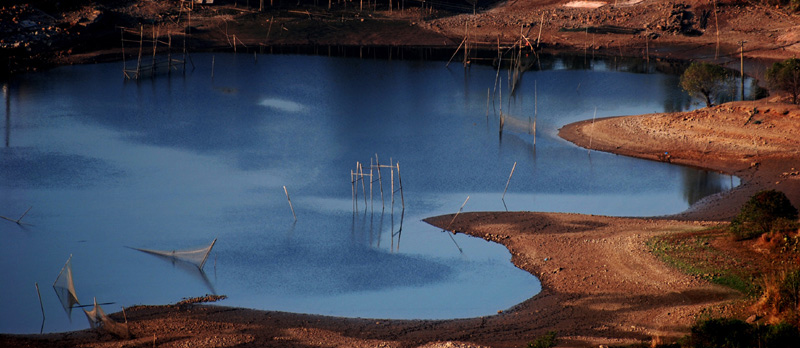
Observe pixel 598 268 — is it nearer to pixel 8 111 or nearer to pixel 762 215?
pixel 762 215

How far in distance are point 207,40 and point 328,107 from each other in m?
19.2

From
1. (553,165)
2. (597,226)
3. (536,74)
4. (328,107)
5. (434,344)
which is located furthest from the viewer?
(536,74)

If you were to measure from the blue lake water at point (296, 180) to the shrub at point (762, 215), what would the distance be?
519 cm

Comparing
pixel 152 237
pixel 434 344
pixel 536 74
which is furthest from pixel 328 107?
pixel 434 344

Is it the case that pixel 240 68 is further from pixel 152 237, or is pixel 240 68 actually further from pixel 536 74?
pixel 152 237

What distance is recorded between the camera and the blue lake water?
22484 mm

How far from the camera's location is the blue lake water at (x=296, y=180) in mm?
22484

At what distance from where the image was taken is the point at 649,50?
57281 millimetres

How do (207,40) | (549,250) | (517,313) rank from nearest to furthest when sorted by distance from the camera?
1. (517,313)
2. (549,250)
3. (207,40)

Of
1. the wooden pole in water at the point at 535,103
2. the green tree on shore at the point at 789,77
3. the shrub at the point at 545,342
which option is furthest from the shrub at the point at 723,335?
the green tree on shore at the point at 789,77

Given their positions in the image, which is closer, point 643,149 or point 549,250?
point 549,250

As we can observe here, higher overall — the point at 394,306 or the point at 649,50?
the point at 649,50

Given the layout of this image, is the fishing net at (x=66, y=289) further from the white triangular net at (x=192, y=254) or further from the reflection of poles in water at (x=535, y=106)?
the reflection of poles in water at (x=535, y=106)

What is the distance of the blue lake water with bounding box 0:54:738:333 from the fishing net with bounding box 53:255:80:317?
45 centimetres
